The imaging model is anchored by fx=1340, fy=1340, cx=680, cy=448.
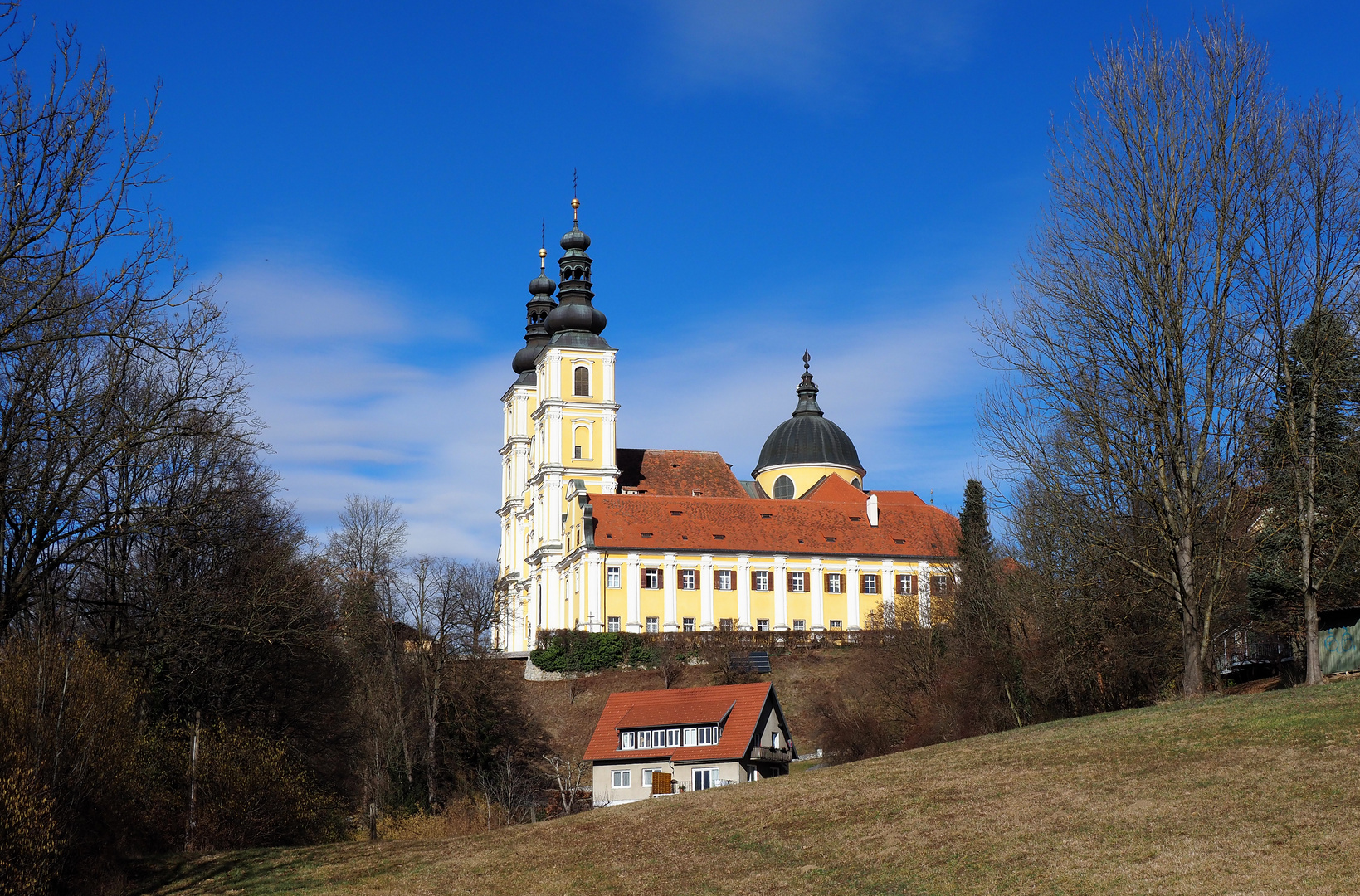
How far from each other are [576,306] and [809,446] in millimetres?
24025

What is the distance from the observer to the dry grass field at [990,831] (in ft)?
52.4

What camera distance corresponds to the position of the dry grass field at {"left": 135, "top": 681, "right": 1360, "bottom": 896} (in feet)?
52.4

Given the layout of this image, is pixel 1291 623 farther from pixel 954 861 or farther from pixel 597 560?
pixel 597 560

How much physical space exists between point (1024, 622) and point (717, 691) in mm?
14318

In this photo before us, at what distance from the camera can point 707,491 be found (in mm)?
94188

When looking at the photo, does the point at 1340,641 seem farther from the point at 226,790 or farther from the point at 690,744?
the point at 690,744

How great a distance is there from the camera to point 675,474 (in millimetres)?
94812

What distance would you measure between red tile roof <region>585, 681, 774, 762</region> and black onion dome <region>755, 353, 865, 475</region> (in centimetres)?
5133

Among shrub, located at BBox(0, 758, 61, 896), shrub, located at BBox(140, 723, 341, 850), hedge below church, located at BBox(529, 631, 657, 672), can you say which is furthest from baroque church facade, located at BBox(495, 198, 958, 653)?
shrub, located at BBox(0, 758, 61, 896)

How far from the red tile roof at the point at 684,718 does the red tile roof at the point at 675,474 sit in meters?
37.6

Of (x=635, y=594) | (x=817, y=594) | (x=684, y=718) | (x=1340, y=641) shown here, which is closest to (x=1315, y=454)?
(x=1340, y=641)

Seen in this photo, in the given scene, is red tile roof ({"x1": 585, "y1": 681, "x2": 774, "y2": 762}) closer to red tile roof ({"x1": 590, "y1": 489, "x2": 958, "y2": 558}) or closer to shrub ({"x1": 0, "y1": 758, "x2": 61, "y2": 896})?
red tile roof ({"x1": 590, "y1": 489, "x2": 958, "y2": 558})

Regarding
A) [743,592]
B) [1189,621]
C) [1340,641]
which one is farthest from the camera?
[743,592]

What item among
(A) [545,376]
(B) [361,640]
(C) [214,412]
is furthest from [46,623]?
(A) [545,376]
